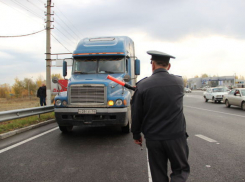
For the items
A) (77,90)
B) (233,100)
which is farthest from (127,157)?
(233,100)

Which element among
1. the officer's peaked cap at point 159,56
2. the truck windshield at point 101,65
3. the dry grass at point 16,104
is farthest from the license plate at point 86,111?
the dry grass at point 16,104

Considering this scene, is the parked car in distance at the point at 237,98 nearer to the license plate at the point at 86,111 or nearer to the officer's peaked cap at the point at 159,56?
the license plate at the point at 86,111

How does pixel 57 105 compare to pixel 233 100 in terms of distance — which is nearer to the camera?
pixel 57 105

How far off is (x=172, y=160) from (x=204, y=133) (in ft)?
18.7

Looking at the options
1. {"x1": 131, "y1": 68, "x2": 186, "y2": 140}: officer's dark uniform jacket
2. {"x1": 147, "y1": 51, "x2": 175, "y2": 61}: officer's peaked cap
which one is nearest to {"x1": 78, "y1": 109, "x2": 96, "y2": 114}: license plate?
{"x1": 131, "y1": 68, "x2": 186, "y2": 140}: officer's dark uniform jacket

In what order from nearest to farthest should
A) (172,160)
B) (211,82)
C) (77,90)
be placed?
1. (172,160)
2. (77,90)
3. (211,82)

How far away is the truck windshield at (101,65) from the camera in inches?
297

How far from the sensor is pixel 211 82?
115 m

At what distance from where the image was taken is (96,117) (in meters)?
6.19

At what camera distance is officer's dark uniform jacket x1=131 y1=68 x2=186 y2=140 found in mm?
2311

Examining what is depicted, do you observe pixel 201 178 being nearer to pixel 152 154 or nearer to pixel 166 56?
pixel 152 154

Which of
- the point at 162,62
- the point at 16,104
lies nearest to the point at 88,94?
the point at 162,62

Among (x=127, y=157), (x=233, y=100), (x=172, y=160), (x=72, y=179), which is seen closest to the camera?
(x=172, y=160)

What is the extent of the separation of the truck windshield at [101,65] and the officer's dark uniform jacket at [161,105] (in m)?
5.19
